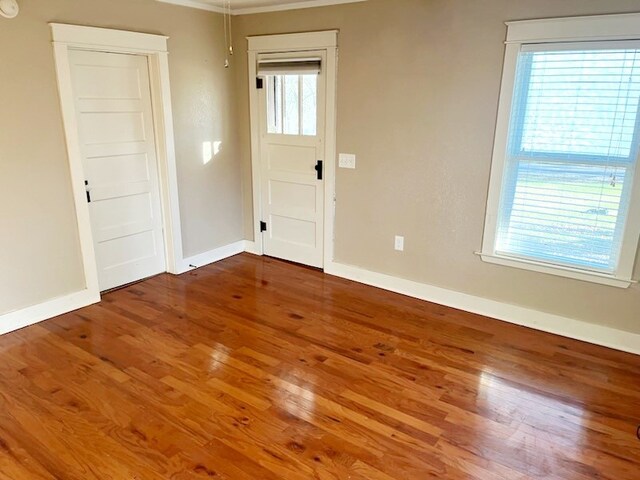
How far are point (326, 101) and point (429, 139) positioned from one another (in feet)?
3.31

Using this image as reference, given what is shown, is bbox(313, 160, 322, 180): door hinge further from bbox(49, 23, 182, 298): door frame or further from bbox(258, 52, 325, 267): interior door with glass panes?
bbox(49, 23, 182, 298): door frame

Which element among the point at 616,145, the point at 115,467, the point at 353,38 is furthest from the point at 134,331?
the point at 616,145

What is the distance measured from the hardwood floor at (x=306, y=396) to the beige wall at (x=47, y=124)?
426 millimetres

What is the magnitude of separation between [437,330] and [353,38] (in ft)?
7.92

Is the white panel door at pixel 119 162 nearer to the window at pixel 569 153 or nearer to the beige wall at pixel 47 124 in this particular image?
the beige wall at pixel 47 124

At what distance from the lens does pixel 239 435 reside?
2.33m

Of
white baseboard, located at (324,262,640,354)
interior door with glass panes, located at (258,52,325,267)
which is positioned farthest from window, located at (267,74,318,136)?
white baseboard, located at (324,262,640,354)

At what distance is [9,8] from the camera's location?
294 cm

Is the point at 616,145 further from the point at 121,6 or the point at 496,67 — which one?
the point at 121,6

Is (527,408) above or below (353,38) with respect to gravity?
below

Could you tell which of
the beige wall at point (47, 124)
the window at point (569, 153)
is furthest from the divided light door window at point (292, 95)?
the window at point (569, 153)

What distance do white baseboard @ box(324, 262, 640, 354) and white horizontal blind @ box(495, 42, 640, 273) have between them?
0.43 meters

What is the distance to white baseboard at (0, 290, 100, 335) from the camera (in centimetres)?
330

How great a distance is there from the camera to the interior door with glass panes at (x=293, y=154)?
4215 millimetres
